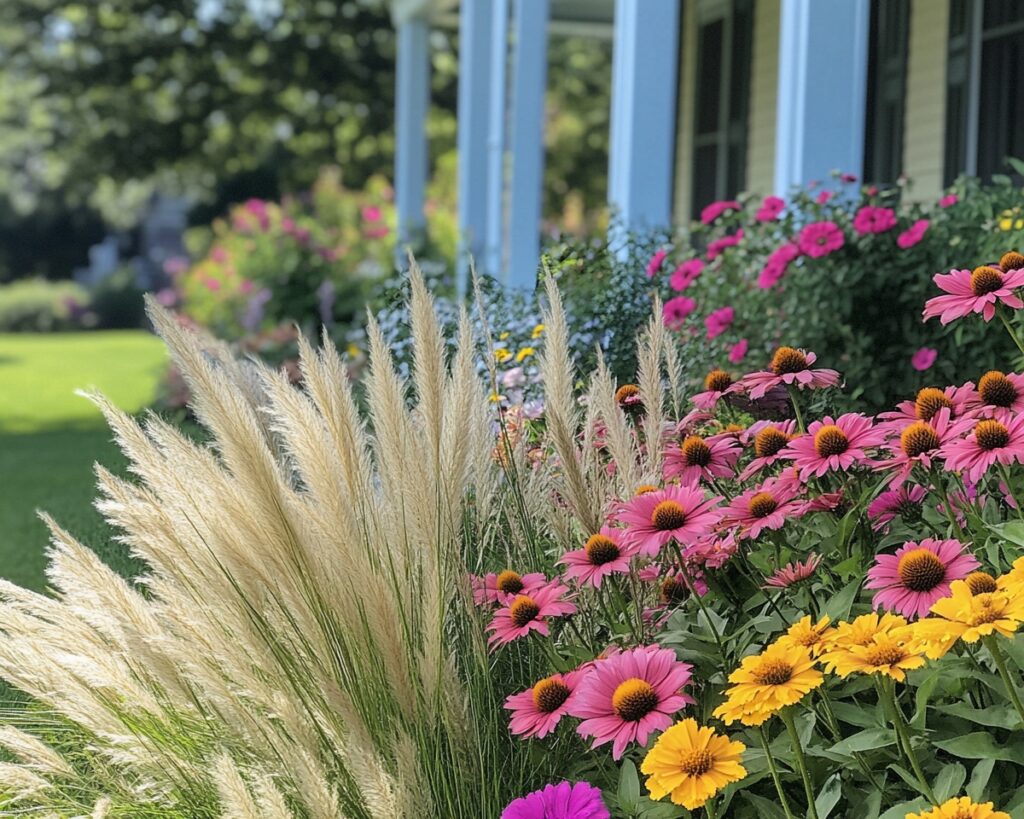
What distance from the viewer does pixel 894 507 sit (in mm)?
1938

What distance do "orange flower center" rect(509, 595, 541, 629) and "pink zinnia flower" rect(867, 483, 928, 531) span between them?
20.7 inches

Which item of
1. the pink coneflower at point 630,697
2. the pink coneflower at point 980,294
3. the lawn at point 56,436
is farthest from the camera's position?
the lawn at point 56,436

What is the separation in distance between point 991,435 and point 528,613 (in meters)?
0.64

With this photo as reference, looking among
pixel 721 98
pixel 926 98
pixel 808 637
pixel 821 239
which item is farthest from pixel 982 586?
pixel 721 98

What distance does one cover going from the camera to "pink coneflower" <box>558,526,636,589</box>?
1.74 meters

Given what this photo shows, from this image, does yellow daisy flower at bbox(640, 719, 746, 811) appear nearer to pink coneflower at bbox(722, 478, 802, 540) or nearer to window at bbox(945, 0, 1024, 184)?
pink coneflower at bbox(722, 478, 802, 540)

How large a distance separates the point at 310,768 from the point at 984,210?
3.28 metres

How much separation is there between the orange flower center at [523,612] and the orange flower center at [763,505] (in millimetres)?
329

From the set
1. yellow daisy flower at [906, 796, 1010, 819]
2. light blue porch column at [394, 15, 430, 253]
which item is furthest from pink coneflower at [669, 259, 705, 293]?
light blue porch column at [394, 15, 430, 253]

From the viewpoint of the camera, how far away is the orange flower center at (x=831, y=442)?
178cm

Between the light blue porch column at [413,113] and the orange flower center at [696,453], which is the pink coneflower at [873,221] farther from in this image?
the light blue porch column at [413,113]

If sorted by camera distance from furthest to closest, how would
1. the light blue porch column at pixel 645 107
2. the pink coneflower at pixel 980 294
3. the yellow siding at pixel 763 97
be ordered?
1. the yellow siding at pixel 763 97
2. the light blue porch column at pixel 645 107
3. the pink coneflower at pixel 980 294

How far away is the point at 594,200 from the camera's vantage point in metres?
21.4

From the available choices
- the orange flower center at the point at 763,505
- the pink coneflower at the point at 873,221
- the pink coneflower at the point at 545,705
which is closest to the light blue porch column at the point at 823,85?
the pink coneflower at the point at 873,221
